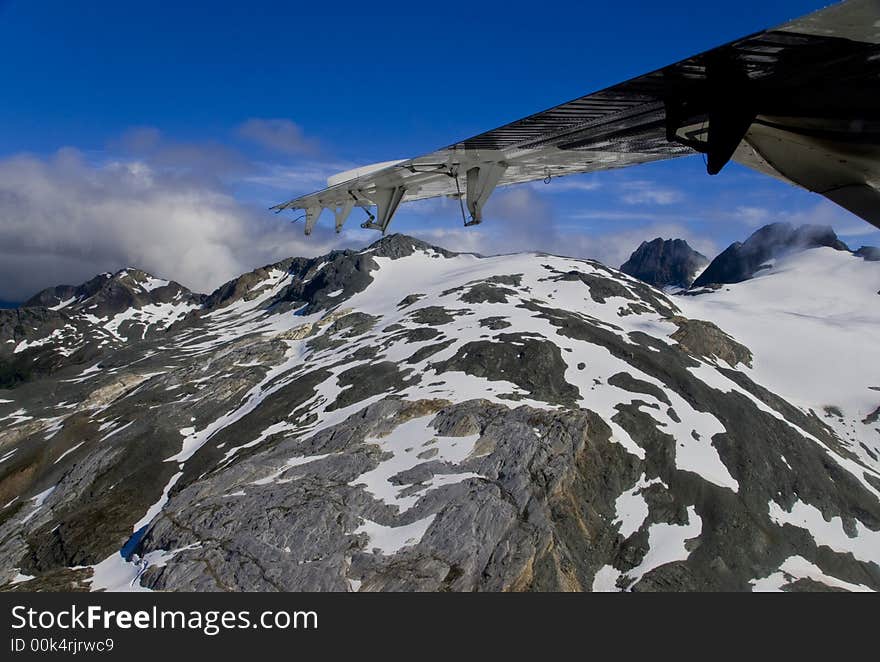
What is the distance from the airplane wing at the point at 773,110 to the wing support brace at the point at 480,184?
1641 mm

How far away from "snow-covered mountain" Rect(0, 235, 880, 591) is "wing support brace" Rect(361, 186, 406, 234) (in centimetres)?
2588

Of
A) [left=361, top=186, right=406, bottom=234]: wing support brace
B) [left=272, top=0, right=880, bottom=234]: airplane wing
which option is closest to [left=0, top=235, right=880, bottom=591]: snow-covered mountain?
[left=361, top=186, right=406, bottom=234]: wing support brace

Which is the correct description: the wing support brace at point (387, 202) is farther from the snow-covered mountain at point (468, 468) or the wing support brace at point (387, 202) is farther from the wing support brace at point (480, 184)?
the snow-covered mountain at point (468, 468)

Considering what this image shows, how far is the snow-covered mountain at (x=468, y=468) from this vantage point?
3478 centimetres

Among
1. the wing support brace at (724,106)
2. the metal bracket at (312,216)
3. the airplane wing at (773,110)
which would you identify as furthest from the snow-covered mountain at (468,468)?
the wing support brace at (724,106)

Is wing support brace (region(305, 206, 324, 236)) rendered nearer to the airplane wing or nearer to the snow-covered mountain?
the airplane wing

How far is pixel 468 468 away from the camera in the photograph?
41.6 m

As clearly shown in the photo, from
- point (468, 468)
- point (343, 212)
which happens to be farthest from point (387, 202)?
point (468, 468)

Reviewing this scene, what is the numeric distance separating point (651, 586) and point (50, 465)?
74722mm

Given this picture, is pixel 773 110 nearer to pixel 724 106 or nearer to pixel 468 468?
pixel 724 106

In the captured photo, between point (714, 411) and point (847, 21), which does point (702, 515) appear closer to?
point (714, 411)

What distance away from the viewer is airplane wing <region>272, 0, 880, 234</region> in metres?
4.22

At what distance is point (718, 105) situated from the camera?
16.3 feet

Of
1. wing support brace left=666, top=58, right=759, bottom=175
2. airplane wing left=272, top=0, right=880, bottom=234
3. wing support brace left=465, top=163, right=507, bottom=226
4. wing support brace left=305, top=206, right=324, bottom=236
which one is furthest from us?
wing support brace left=305, top=206, right=324, bottom=236
